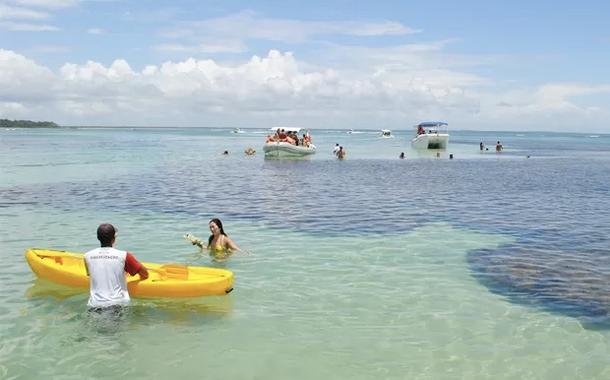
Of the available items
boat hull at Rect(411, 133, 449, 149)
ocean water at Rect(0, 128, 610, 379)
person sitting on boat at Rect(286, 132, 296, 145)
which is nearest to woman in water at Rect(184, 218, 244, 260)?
ocean water at Rect(0, 128, 610, 379)

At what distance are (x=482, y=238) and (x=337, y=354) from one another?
949cm

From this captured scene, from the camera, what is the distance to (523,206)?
23.8 m

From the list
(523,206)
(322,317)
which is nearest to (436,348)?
(322,317)

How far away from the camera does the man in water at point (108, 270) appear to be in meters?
8.66

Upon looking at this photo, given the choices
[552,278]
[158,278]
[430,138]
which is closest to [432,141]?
[430,138]

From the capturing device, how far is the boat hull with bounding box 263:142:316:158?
5191cm

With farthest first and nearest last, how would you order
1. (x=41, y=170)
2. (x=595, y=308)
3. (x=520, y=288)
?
1. (x=41, y=170)
2. (x=520, y=288)
3. (x=595, y=308)

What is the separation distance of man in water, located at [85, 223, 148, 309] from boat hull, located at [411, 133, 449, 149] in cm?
6575

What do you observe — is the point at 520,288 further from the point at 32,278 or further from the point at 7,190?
the point at 7,190

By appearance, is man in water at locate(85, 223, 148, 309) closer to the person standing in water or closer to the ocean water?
the ocean water

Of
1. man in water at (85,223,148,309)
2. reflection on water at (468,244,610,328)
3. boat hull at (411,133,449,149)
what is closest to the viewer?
man in water at (85,223,148,309)

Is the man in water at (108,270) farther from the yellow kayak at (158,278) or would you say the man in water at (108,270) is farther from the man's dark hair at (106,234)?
the yellow kayak at (158,278)

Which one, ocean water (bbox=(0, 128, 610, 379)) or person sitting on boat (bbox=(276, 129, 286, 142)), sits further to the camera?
person sitting on boat (bbox=(276, 129, 286, 142))

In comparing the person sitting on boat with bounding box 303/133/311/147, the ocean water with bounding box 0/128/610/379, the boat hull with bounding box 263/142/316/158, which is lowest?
the ocean water with bounding box 0/128/610/379
